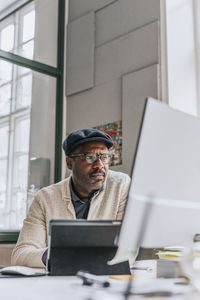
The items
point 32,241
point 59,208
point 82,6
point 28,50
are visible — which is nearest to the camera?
point 32,241

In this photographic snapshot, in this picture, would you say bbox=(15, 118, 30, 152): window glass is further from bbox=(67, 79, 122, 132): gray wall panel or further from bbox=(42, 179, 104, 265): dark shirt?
bbox=(42, 179, 104, 265): dark shirt

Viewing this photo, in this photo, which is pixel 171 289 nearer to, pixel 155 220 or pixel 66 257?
pixel 155 220

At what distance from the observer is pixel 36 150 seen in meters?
4.09

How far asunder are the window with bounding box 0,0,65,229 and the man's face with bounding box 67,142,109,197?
169 cm

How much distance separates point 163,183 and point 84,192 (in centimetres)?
142

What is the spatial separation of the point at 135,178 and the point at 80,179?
144 centimetres

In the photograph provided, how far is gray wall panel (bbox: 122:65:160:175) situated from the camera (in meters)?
3.44

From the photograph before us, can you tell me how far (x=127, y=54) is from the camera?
3744mm

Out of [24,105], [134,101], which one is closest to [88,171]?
[134,101]

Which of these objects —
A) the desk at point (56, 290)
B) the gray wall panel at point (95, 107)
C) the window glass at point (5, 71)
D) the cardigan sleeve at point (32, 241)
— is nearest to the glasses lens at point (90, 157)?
the cardigan sleeve at point (32, 241)

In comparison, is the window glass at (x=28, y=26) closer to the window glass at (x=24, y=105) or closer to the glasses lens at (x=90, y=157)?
the window glass at (x=24, y=105)

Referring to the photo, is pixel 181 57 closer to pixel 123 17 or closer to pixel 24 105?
pixel 123 17

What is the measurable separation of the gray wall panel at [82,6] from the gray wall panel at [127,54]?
17.4 inches

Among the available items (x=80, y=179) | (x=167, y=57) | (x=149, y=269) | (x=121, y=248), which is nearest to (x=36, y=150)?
(x=167, y=57)
